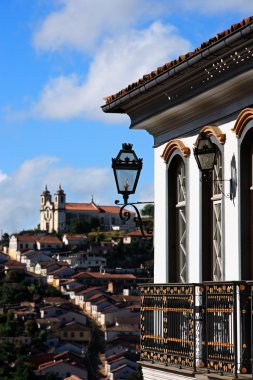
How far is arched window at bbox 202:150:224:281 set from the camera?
9.92 m

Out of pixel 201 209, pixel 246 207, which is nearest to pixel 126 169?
pixel 201 209

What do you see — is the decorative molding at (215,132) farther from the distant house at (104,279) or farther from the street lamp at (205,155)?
the distant house at (104,279)

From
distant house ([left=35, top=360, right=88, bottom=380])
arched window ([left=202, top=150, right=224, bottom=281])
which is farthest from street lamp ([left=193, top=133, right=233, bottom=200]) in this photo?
distant house ([left=35, top=360, right=88, bottom=380])

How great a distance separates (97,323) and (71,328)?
11719 mm

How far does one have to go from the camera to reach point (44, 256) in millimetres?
186750

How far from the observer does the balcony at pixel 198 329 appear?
8469 mm

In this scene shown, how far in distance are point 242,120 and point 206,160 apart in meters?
0.58

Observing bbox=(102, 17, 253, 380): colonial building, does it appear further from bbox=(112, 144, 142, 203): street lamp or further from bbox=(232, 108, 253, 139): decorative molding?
bbox=(112, 144, 142, 203): street lamp

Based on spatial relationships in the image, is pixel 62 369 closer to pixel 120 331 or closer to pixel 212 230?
pixel 120 331

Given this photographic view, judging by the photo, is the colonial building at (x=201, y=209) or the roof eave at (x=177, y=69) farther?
the colonial building at (x=201, y=209)

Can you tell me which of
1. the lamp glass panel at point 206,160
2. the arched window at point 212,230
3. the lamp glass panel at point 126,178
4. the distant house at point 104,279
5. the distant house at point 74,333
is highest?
the distant house at point 104,279

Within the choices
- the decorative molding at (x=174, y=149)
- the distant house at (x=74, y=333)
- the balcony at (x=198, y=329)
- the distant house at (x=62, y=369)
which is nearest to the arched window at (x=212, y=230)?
the balcony at (x=198, y=329)

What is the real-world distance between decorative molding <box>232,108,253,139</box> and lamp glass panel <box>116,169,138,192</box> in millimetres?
2269

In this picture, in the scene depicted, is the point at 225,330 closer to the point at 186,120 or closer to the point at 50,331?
the point at 186,120
